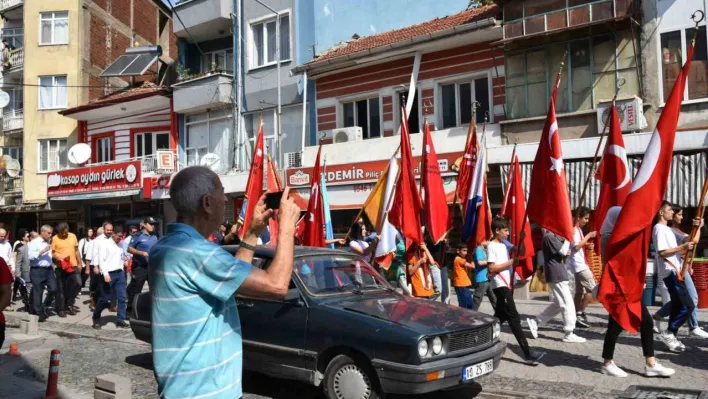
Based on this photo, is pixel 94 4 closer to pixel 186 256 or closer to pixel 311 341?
pixel 311 341

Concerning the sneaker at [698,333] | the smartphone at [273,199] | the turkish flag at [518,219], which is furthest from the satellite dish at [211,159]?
the smartphone at [273,199]

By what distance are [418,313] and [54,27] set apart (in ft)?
97.8

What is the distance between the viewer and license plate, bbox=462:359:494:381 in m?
5.94

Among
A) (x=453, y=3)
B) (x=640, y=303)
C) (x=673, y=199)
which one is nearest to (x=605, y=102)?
(x=673, y=199)

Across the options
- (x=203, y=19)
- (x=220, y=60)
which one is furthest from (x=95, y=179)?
(x=203, y=19)

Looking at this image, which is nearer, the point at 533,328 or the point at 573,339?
the point at 573,339

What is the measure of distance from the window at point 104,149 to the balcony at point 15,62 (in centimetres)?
727

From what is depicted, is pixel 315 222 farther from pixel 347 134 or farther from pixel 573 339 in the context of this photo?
pixel 347 134

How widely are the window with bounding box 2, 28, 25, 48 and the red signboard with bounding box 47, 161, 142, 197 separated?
392 inches

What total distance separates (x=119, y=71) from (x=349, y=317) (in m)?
24.9

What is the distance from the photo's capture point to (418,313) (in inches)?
248

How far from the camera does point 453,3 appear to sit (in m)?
21.2

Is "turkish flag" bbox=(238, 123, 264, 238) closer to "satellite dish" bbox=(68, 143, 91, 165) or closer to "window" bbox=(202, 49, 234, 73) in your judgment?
"window" bbox=(202, 49, 234, 73)

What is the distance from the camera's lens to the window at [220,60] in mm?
25438
